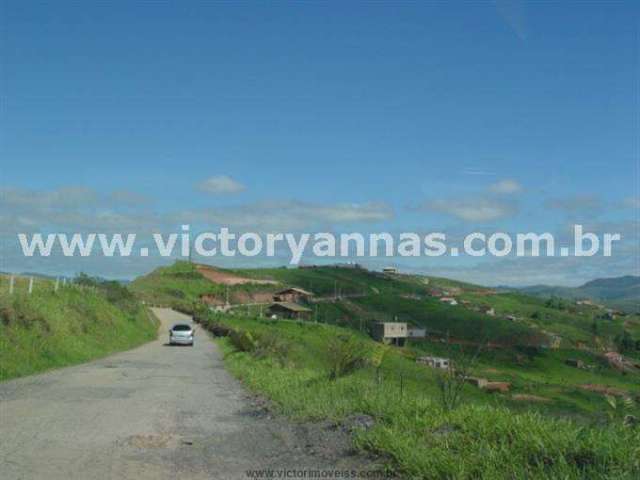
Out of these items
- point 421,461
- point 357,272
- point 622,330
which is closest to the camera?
point 421,461

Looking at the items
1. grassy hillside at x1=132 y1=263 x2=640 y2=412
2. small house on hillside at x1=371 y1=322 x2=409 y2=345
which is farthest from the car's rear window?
small house on hillside at x1=371 y1=322 x2=409 y2=345

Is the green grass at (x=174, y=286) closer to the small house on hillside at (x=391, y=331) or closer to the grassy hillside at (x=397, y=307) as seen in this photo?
the grassy hillside at (x=397, y=307)

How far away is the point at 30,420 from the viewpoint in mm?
11484

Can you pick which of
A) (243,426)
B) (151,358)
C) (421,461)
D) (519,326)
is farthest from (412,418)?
(519,326)

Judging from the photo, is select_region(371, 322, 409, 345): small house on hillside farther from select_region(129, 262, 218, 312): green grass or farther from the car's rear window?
the car's rear window

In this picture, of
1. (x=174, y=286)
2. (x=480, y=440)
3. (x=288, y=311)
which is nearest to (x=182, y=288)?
(x=174, y=286)

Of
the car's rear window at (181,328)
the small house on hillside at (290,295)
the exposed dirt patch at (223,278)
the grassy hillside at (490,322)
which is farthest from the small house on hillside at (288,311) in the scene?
the car's rear window at (181,328)

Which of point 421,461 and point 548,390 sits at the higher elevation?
point 421,461

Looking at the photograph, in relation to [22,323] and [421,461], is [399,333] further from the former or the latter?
[421,461]

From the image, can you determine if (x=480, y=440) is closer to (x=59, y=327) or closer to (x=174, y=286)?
(x=59, y=327)

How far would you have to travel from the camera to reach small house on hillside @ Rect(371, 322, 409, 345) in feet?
311

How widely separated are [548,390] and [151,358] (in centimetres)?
4527

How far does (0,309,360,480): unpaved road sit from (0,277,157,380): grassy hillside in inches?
185

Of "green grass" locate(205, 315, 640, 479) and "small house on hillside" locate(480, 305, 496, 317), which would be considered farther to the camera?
"small house on hillside" locate(480, 305, 496, 317)
